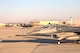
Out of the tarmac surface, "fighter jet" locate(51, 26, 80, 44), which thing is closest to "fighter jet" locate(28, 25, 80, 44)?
"fighter jet" locate(51, 26, 80, 44)

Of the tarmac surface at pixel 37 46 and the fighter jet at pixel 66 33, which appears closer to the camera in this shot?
the tarmac surface at pixel 37 46

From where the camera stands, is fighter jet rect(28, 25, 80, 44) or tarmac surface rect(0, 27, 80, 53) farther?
fighter jet rect(28, 25, 80, 44)

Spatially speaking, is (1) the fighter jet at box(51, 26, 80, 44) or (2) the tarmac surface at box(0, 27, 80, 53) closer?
(2) the tarmac surface at box(0, 27, 80, 53)

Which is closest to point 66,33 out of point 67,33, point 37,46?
point 67,33

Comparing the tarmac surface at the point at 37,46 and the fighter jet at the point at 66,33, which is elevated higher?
the fighter jet at the point at 66,33

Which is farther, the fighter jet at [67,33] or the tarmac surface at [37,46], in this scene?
the fighter jet at [67,33]

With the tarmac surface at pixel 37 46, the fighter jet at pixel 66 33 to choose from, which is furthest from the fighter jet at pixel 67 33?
the tarmac surface at pixel 37 46

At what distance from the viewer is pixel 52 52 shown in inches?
556

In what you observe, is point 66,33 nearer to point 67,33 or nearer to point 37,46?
point 67,33

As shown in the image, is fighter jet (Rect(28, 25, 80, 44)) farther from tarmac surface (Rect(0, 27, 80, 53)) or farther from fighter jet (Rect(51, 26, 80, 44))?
tarmac surface (Rect(0, 27, 80, 53))

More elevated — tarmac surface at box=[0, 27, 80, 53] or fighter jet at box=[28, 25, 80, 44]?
fighter jet at box=[28, 25, 80, 44]

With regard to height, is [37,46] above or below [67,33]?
below

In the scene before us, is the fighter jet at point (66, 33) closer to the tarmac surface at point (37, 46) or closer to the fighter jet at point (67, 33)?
the fighter jet at point (67, 33)

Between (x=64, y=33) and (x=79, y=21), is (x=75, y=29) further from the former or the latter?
(x=79, y=21)
